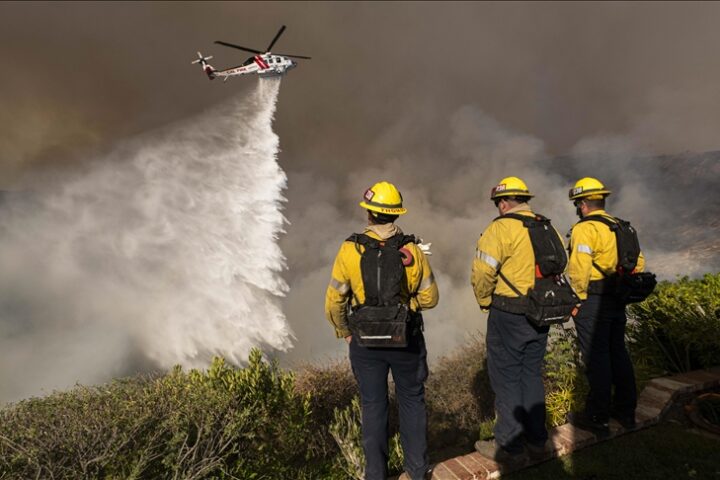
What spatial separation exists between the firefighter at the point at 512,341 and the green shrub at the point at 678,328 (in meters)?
3.52

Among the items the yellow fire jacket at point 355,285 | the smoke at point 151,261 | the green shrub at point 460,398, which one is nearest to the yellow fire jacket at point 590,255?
the yellow fire jacket at point 355,285

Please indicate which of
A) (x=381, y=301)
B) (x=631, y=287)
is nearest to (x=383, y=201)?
(x=381, y=301)

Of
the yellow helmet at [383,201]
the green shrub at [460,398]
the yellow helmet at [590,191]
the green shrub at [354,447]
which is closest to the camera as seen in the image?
the yellow helmet at [383,201]

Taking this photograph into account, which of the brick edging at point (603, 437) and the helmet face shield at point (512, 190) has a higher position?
the helmet face shield at point (512, 190)

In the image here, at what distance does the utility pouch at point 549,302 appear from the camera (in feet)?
11.5

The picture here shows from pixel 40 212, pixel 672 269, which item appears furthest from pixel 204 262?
pixel 672 269

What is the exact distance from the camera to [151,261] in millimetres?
36625

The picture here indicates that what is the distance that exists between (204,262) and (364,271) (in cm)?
3494

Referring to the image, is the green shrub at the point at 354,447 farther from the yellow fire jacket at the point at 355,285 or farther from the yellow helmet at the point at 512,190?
the yellow helmet at the point at 512,190

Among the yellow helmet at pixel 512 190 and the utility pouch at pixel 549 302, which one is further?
the yellow helmet at pixel 512 190

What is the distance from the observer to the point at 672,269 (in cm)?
4562

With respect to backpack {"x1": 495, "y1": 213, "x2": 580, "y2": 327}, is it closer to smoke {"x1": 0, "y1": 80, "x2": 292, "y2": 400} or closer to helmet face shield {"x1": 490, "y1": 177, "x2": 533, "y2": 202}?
helmet face shield {"x1": 490, "y1": 177, "x2": 533, "y2": 202}

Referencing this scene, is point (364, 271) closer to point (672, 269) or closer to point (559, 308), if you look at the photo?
point (559, 308)

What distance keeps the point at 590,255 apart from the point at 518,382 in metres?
1.65
